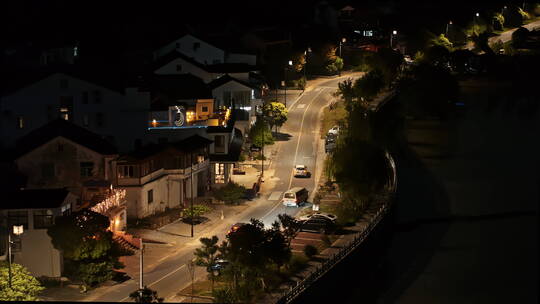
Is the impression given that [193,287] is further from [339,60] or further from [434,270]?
[339,60]

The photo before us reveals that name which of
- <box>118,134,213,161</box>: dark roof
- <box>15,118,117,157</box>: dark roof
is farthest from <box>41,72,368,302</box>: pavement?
<box>15,118,117,157</box>: dark roof

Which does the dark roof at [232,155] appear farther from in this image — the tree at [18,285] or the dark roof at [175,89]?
the tree at [18,285]

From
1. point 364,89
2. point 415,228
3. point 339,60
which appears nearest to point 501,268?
point 415,228

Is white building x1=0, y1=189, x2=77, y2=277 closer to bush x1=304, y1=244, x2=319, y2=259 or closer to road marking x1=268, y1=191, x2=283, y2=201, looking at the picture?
bush x1=304, y1=244, x2=319, y2=259

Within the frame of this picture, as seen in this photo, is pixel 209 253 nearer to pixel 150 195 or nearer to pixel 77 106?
pixel 150 195

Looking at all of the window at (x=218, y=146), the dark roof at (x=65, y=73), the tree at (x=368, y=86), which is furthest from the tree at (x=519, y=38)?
the window at (x=218, y=146)

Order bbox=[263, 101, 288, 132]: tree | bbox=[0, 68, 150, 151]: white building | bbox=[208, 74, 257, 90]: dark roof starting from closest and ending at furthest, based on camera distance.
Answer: bbox=[0, 68, 150, 151]: white building < bbox=[208, 74, 257, 90]: dark roof < bbox=[263, 101, 288, 132]: tree
